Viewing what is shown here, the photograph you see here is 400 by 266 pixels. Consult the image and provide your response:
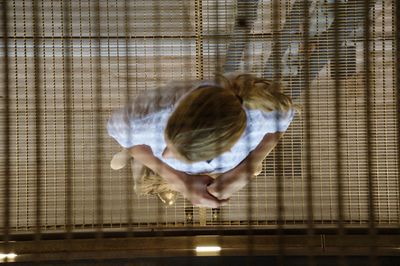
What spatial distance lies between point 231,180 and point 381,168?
703mm

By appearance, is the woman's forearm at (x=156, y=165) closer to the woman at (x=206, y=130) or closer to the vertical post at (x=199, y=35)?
the woman at (x=206, y=130)

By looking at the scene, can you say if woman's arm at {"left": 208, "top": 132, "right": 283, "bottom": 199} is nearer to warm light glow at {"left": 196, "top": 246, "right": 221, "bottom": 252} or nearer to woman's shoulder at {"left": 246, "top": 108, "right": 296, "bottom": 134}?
woman's shoulder at {"left": 246, "top": 108, "right": 296, "bottom": 134}

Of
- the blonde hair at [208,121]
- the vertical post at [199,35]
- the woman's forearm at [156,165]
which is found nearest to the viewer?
the blonde hair at [208,121]

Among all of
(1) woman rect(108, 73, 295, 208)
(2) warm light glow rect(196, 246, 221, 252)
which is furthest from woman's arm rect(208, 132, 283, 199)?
(2) warm light glow rect(196, 246, 221, 252)

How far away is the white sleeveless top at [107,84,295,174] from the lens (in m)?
1.17

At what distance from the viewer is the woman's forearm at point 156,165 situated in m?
1.19

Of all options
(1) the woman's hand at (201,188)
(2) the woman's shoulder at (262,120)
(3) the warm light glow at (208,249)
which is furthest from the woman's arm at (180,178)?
(3) the warm light glow at (208,249)

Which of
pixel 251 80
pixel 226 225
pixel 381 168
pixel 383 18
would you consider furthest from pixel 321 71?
pixel 226 225

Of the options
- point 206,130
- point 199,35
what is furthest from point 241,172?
point 199,35

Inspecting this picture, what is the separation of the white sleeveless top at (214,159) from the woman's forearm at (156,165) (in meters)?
0.01

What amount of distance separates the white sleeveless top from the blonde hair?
0.03 m

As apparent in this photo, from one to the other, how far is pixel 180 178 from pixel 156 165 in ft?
0.23

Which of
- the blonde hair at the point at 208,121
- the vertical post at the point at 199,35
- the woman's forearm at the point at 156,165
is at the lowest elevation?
the woman's forearm at the point at 156,165

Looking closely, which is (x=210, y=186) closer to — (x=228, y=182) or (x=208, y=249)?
(x=228, y=182)
